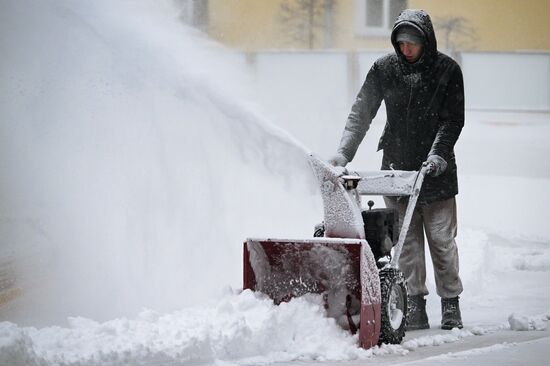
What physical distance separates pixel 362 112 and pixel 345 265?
5.20 ft

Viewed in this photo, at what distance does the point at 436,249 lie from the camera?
7.40 m

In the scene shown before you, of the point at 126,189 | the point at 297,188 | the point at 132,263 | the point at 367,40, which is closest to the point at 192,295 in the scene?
the point at 132,263

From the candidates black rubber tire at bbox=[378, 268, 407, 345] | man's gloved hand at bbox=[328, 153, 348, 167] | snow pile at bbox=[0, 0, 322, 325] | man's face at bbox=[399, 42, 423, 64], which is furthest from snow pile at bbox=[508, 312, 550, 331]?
snow pile at bbox=[0, 0, 322, 325]

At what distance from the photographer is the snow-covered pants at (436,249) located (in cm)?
736

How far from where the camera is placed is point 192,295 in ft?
27.4

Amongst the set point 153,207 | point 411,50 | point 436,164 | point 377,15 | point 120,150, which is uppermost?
point 377,15

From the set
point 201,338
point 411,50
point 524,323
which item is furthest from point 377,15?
point 201,338

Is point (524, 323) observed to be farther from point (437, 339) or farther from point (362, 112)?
point (362, 112)

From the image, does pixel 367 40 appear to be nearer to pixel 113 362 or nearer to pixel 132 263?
pixel 132 263

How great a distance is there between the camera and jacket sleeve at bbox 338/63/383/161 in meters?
7.30

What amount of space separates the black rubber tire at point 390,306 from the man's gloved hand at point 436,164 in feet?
2.57

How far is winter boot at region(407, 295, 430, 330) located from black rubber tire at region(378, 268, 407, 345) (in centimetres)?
77

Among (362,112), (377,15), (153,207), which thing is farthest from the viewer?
(377,15)

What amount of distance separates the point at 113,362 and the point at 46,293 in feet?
11.4
